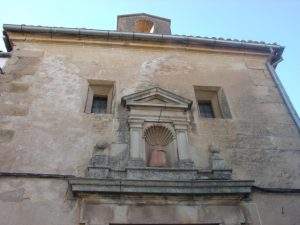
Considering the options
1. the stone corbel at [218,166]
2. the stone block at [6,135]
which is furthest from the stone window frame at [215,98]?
the stone block at [6,135]

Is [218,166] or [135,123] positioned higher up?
[135,123]

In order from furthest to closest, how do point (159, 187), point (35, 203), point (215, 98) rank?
point (215, 98) → point (159, 187) → point (35, 203)

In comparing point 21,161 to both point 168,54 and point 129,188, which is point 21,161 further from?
point 168,54

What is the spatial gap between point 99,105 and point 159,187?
2.29 meters

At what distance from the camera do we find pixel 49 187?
4969 mm

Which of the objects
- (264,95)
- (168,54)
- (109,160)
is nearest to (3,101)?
(109,160)

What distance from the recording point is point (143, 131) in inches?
234

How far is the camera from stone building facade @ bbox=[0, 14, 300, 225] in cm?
491

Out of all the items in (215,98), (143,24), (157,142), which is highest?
(143,24)

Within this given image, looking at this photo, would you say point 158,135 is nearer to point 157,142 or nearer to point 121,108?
point 157,142

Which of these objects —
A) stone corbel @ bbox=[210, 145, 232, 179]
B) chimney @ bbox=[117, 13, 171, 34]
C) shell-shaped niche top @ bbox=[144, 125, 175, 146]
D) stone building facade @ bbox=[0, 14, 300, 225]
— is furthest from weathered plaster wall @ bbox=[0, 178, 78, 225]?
chimney @ bbox=[117, 13, 171, 34]

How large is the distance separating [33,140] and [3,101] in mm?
998

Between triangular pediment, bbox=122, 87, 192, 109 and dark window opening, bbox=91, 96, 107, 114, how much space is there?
47 cm

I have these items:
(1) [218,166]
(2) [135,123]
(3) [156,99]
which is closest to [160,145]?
(2) [135,123]
